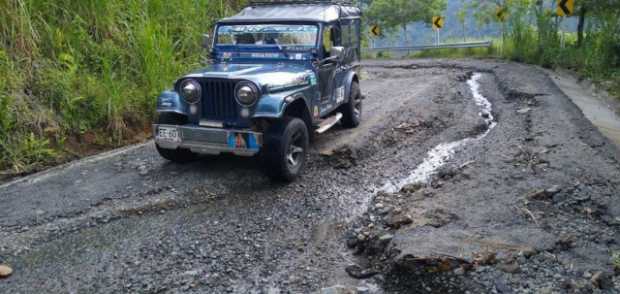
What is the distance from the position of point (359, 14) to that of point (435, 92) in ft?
10.6

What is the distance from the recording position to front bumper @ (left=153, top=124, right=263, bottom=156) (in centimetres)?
527

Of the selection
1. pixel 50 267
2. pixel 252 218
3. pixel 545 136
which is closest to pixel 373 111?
pixel 545 136

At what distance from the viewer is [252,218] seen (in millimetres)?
4852

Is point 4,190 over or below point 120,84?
below

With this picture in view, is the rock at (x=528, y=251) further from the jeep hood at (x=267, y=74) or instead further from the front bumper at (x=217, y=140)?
the jeep hood at (x=267, y=74)

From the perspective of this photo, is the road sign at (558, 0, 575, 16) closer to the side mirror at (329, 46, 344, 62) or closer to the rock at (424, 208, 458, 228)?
the side mirror at (329, 46, 344, 62)

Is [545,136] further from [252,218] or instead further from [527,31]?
[527,31]

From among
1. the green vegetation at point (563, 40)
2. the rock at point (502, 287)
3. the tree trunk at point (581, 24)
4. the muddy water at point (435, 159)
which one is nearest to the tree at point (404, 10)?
the green vegetation at point (563, 40)

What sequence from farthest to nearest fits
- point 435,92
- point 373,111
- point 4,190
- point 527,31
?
1. point 527,31
2. point 435,92
3. point 373,111
4. point 4,190

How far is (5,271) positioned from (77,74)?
4.42 meters

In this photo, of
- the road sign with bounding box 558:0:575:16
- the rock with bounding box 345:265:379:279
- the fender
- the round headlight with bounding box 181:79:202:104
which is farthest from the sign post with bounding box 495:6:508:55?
the rock with bounding box 345:265:379:279

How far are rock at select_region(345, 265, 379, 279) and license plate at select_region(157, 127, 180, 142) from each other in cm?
251

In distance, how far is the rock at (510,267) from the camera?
3.59 m

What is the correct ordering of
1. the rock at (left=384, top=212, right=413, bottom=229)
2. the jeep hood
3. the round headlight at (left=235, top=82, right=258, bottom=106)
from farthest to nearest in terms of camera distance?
1. the jeep hood
2. the round headlight at (left=235, top=82, right=258, bottom=106)
3. the rock at (left=384, top=212, right=413, bottom=229)
